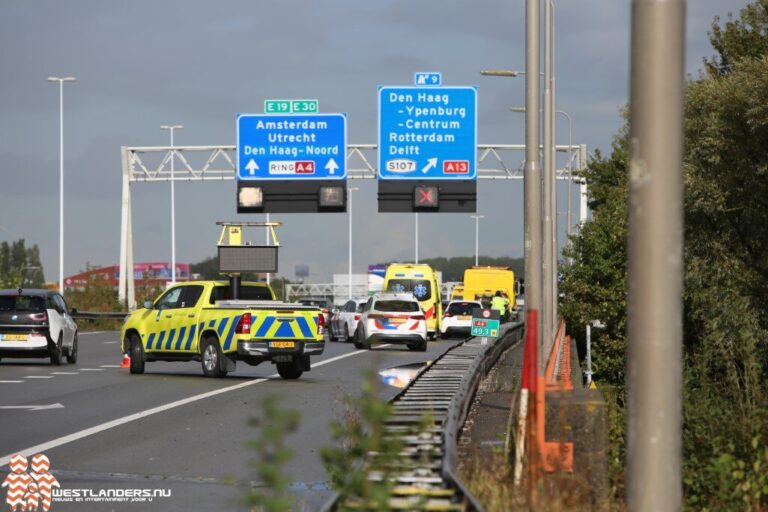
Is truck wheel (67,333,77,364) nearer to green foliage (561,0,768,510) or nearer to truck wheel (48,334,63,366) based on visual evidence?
truck wheel (48,334,63,366)

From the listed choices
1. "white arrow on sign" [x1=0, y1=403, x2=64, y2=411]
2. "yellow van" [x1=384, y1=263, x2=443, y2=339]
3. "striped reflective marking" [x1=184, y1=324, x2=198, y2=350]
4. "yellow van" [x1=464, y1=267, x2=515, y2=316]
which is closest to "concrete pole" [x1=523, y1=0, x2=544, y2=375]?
"white arrow on sign" [x1=0, y1=403, x2=64, y2=411]

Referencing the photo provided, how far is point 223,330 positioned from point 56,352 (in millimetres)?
6506

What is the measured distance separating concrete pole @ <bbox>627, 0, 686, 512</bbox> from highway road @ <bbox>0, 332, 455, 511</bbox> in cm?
118

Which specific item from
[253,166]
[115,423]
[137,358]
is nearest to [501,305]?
[253,166]

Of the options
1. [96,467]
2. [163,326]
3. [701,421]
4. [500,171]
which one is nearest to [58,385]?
[163,326]

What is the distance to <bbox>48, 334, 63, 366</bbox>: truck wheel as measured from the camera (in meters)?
33.0

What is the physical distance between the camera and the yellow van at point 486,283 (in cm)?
7144

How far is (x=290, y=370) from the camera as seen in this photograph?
2898cm

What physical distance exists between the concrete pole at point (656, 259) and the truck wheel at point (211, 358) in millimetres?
22148

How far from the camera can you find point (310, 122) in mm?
42719

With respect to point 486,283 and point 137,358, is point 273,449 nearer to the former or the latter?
point 137,358

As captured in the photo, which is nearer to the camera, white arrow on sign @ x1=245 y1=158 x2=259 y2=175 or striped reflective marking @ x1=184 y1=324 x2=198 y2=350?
striped reflective marking @ x1=184 y1=324 x2=198 y2=350

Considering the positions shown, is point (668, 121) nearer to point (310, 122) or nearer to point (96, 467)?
point (96, 467)

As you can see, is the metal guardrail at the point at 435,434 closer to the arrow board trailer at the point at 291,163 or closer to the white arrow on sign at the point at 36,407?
the white arrow on sign at the point at 36,407
